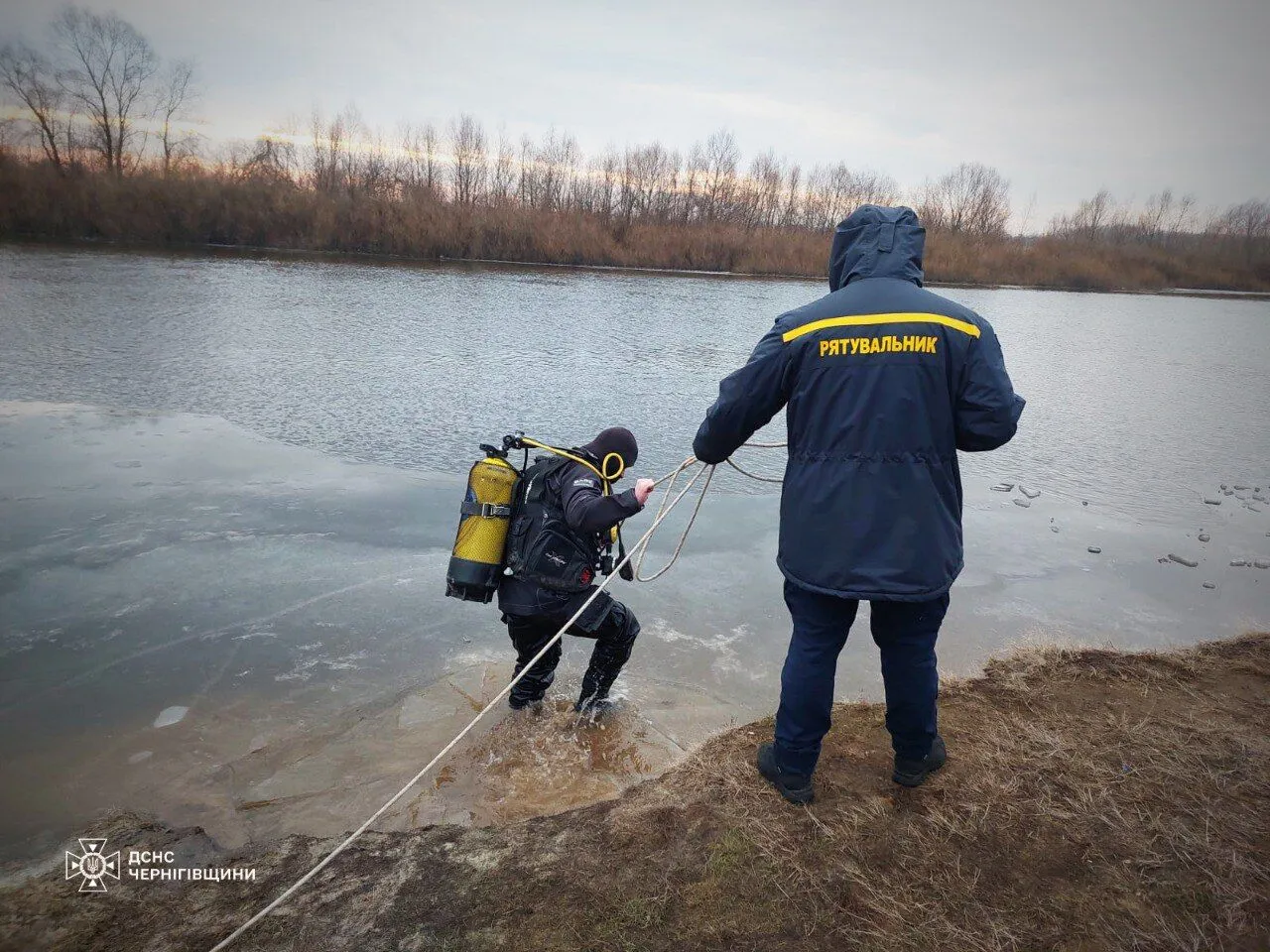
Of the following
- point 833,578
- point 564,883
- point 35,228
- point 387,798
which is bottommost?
point 387,798

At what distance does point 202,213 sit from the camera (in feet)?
87.4

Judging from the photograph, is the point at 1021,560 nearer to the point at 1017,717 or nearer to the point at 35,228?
the point at 1017,717

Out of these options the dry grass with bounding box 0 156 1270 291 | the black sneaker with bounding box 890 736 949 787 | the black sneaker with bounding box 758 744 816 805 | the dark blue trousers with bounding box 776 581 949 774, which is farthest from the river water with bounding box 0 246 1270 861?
the dry grass with bounding box 0 156 1270 291

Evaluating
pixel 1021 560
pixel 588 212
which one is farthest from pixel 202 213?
pixel 1021 560

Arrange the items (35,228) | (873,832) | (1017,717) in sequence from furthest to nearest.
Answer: (35,228) → (1017,717) → (873,832)

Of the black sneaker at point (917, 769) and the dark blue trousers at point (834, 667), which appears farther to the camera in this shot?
the black sneaker at point (917, 769)

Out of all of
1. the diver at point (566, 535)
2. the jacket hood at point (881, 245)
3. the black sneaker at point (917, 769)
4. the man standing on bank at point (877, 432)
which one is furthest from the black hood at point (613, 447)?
the black sneaker at point (917, 769)

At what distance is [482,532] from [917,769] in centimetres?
195

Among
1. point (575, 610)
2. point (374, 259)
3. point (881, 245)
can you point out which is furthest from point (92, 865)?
point (374, 259)

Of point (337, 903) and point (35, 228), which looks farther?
point (35, 228)

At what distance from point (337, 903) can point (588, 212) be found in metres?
38.6

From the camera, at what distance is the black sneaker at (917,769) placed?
2705 millimetres

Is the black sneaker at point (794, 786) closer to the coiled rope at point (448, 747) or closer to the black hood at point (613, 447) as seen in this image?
the coiled rope at point (448, 747)

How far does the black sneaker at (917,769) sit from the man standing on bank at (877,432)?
337mm
